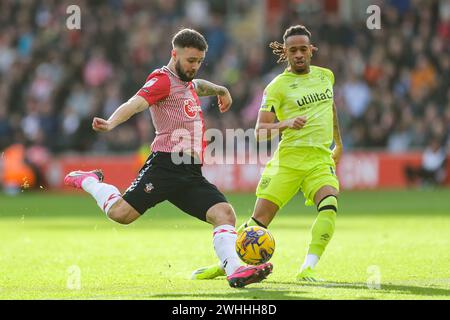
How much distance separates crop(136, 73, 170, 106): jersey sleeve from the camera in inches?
375

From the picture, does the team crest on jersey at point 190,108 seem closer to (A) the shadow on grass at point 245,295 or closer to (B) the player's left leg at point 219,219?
(B) the player's left leg at point 219,219

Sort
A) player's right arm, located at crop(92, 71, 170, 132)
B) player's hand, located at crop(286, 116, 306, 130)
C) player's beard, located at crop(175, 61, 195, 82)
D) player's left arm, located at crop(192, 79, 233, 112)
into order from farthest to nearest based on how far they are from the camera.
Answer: player's left arm, located at crop(192, 79, 233, 112) → player's hand, located at crop(286, 116, 306, 130) → player's beard, located at crop(175, 61, 195, 82) → player's right arm, located at crop(92, 71, 170, 132)

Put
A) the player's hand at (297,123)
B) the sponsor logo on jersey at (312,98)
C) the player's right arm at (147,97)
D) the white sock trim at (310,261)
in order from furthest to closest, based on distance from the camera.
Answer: the sponsor logo on jersey at (312,98), the white sock trim at (310,261), the player's hand at (297,123), the player's right arm at (147,97)

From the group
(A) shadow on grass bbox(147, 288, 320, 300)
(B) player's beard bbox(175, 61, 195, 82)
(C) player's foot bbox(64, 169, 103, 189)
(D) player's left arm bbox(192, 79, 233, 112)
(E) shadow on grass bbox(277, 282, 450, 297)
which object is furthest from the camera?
(C) player's foot bbox(64, 169, 103, 189)

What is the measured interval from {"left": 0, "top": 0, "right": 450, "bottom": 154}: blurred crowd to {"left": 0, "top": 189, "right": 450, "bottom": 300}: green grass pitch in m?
4.52

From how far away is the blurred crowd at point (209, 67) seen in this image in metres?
25.2

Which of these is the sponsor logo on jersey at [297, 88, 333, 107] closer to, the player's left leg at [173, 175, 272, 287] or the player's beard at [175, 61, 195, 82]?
the player's beard at [175, 61, 195, 82]

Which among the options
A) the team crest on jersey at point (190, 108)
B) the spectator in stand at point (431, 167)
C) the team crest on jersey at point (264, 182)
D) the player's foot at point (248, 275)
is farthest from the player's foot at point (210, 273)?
the spectator in stand at point (431, 167)

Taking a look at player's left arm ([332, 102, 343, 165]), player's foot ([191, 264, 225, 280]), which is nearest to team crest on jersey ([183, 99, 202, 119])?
player's foot ([191, 264, 225, 280])

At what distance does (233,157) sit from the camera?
23.0 m

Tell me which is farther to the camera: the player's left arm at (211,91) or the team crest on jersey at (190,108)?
the player's left arm at (211,91)

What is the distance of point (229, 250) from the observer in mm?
9352

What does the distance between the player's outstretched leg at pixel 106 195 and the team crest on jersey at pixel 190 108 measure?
0.97 metres

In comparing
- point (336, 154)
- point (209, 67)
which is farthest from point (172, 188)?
point (209, 67)
